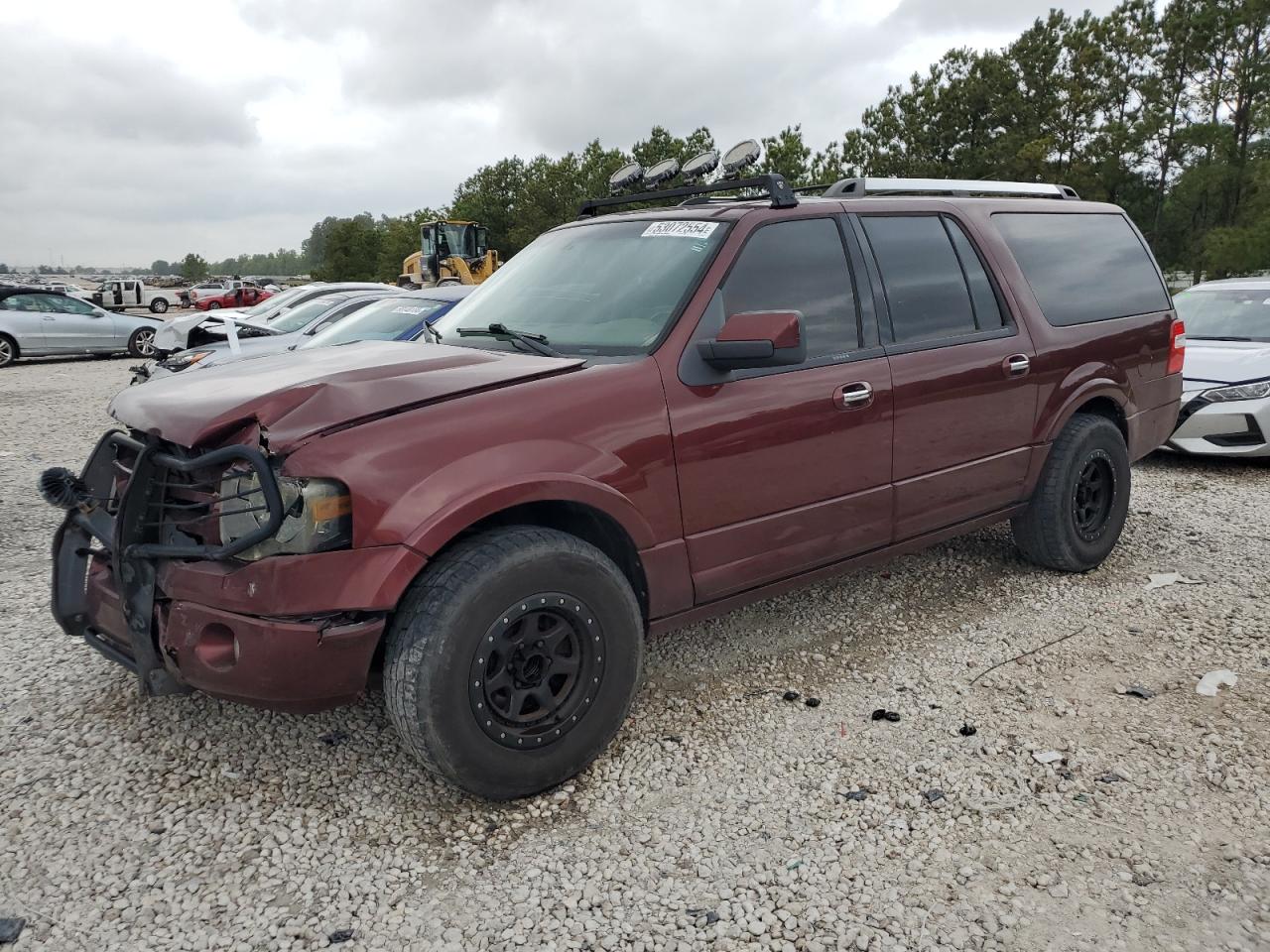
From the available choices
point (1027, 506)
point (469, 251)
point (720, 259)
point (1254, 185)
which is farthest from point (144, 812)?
point (1254, 185)

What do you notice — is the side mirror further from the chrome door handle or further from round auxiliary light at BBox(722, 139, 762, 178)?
round auxiliary light at BBox(722, 139, 762, 178)

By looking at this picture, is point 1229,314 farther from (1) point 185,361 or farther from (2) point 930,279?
(1) point 185,361

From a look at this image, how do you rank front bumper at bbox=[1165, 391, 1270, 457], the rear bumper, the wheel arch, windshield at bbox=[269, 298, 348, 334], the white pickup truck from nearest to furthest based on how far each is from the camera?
the wheel arch, the rear bumper, front bumper at bbox=[1165, 391, 1270, 457], windshield at bbox=[269, 298, 348, 334], the white pickup truck

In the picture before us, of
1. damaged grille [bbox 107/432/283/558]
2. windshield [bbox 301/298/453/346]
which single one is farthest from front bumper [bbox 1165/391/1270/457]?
damaged grille [bbox 107/432/283/558]

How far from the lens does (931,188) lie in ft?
14.5

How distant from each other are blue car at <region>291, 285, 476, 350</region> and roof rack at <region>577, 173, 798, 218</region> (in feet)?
13.0

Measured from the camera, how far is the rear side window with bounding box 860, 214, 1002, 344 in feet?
12.9

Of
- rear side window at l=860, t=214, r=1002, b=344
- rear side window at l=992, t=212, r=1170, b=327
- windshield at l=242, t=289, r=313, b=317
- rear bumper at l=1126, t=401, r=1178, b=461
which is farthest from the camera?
windshield at l=242, t=289, r=313, b=317

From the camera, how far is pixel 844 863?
2.64 m

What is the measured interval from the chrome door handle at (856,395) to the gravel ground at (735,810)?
3.64ft

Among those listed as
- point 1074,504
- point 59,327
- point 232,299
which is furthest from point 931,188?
point 232,299

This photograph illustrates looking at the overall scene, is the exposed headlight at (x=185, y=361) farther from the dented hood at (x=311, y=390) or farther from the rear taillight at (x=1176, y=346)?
the rear taillight at (x=1176, y=346)

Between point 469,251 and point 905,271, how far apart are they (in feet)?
107

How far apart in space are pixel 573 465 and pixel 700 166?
2.11 meters
